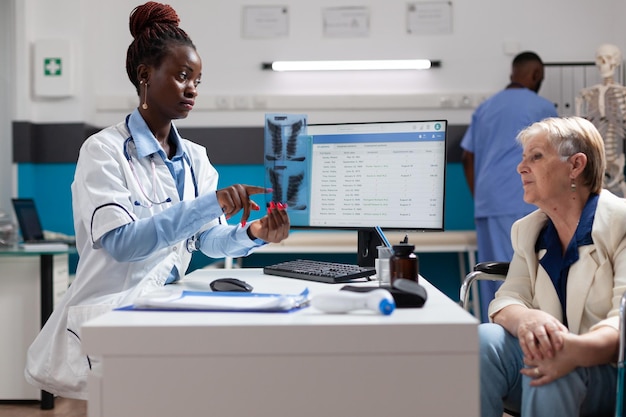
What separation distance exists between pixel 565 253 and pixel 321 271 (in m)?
0.61

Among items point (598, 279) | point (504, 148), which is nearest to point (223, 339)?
point (598, 279)

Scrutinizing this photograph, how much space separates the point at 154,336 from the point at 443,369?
0.46m

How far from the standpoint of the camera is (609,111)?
157 inches

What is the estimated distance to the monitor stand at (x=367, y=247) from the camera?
2.04m

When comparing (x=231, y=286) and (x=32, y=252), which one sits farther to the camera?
(x=32, y=252)

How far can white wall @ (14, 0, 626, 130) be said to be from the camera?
448cm

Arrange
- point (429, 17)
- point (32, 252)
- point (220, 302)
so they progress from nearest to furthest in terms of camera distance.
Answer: point (220, 302)
point (32, 252)
point (429, 17)

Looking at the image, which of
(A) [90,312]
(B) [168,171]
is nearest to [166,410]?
(A) [90,312]

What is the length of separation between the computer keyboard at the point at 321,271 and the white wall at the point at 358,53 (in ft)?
8.51

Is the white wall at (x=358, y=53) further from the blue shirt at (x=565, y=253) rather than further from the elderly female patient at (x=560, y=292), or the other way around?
the blue shirt at (x=565, y=253)

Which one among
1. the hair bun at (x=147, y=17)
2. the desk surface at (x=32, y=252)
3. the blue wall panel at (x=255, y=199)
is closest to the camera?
the hair bun at (x=147, y=17)

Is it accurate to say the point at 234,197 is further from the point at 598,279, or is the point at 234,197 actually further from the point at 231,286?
the point at 598,279

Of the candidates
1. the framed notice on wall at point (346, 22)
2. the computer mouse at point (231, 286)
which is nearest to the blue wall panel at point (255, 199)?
the framed notice on wall at point (346, 22)

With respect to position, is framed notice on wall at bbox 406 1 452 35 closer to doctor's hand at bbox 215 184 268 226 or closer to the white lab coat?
the white lab coat
